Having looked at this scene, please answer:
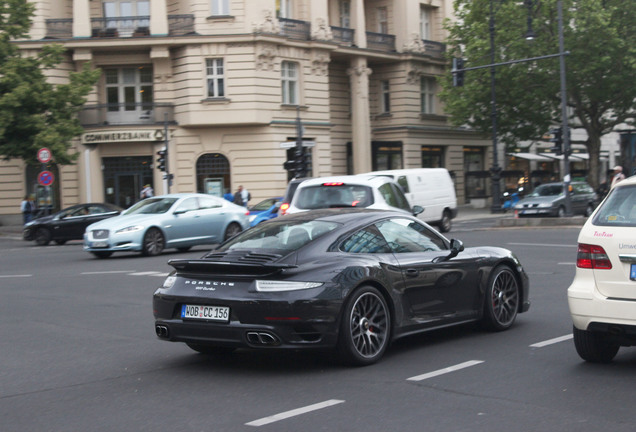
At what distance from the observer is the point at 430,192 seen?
1172 inches

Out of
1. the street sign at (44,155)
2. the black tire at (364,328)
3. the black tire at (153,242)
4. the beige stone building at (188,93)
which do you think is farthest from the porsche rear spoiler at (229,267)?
the beige stone building at (188,93)

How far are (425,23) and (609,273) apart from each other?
153ft

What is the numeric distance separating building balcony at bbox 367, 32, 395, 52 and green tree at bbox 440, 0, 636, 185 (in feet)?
10.2

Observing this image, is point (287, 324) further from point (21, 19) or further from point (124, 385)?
point (21, 19)

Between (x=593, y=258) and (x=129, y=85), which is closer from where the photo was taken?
(x=593, y=258)

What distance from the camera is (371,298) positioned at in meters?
7.58

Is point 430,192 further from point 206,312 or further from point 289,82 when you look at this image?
point 206,312

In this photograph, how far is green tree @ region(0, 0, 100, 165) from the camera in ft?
115

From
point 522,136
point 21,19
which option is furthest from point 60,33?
point 522,136

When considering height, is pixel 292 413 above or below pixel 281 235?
below

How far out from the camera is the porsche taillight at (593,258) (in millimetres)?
6883

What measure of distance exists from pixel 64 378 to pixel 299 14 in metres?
37.5

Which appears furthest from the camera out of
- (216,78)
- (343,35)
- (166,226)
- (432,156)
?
(432,156)

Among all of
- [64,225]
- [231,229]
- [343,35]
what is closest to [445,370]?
[231,229]
